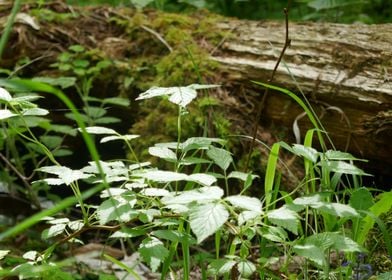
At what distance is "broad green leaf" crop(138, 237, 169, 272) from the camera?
123 centimetres

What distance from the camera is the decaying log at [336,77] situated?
2171 millimetres

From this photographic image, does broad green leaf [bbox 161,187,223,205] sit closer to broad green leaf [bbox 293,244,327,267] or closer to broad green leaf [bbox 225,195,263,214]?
broad green leaf [bbox 225,195,263,214]

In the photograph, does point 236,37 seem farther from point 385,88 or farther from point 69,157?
point 69,157

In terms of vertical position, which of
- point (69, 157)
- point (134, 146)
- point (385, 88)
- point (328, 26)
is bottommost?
point (69, 157)

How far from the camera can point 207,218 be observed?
1057 millimetres

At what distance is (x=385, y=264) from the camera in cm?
175

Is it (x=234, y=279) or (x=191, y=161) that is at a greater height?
(x=191, y=161)

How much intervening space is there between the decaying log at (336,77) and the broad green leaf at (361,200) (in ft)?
2.48

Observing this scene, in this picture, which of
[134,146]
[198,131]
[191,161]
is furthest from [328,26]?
[191,161]

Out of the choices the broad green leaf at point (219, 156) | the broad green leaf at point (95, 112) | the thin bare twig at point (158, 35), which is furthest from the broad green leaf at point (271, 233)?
the thin bare twig at point (158, 35)

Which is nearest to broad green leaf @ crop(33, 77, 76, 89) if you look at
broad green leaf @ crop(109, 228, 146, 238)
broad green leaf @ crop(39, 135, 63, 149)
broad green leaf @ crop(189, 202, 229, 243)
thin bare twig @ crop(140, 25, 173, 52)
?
broad green leaf @ crop(39, 135, 63, 149)

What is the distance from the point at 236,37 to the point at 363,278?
1369 mm

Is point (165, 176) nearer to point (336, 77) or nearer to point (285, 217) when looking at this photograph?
point (285, 217)

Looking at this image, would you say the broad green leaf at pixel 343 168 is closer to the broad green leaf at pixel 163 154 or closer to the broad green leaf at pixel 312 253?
the broad green leaf at pixel 312 253
